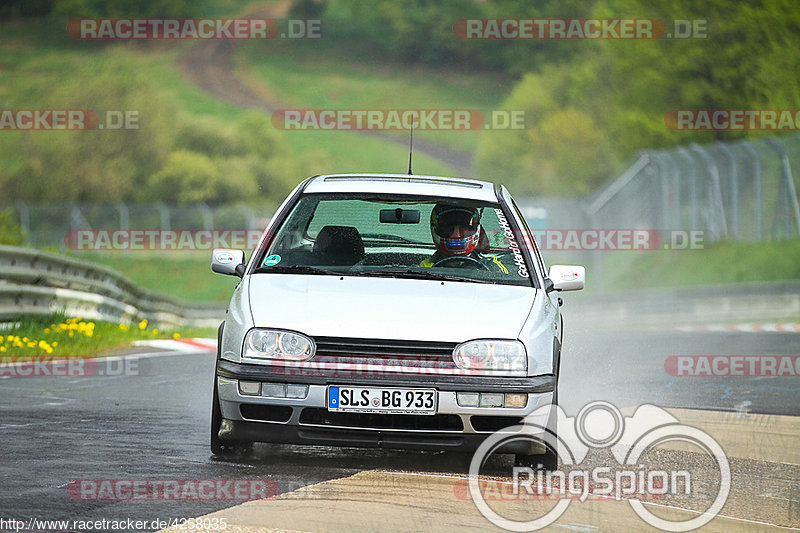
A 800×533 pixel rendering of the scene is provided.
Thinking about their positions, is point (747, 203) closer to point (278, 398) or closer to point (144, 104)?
point (278, 398)

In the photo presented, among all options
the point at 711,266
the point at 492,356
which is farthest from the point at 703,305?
the point at 492,356

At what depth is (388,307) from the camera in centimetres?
727

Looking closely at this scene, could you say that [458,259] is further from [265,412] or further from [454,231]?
[265,412]

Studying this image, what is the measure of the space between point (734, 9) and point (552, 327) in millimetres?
44487

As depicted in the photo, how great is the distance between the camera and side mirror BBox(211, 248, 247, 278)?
27.2 feet

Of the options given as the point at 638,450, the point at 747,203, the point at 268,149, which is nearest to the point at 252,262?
the point at 638,450

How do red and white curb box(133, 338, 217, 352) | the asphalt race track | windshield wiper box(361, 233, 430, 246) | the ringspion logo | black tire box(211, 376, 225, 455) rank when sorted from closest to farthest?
the asphalt race track
the ringspion logo
black tire box(211, 376, 225, 455)
windshield wiper box(361, 233, 430, 246)
red and white curb box(133, 338, 217, 352)

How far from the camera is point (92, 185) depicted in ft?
257

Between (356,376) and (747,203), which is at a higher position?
(747,203)

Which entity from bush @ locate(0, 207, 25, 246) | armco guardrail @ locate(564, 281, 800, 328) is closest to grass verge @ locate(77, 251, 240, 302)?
armco guardrail @ locate(564, 281, 800, 328)

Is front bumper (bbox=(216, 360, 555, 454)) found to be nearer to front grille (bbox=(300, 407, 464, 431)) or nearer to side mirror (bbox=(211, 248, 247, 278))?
front grille (bbox=(300, 407, 464, 431))

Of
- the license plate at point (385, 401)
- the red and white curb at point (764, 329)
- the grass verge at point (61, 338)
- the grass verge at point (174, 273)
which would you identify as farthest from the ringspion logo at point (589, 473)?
the grass verge at point (174, 273)

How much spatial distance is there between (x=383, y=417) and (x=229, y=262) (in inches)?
69.6

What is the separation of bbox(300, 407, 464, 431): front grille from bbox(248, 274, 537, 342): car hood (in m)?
0.40
